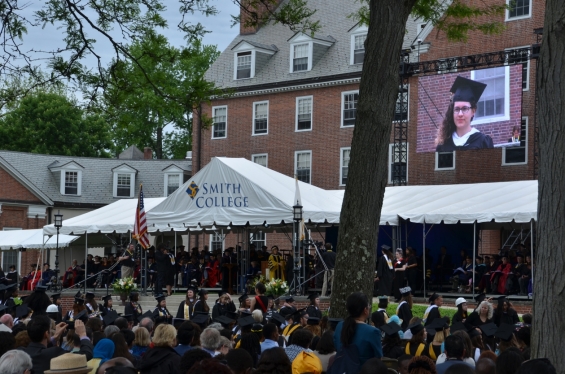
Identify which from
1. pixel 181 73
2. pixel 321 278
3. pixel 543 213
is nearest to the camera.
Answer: pixel 543 213

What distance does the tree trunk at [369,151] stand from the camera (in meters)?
11.7

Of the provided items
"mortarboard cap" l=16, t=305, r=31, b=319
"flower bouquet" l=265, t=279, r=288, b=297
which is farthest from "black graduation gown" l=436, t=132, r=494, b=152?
"mortarboard cap" l=16, t=305, r=31, b=319

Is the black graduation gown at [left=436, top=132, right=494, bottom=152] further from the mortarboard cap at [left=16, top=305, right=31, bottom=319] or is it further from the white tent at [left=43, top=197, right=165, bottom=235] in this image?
the mortarboard cap at [left=16, top=305, right=31, bottom=319]

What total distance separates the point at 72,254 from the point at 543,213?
143 feet

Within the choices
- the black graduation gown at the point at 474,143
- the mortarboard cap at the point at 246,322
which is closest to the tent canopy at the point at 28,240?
the black graduation gown at the point at 474,143

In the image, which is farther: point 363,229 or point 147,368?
point 363,229

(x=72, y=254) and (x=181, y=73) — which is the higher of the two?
(x=181, y=73)

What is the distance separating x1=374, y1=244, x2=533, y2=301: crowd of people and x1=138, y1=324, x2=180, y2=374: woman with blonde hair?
59.9 feet

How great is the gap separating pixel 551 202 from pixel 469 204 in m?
20.3

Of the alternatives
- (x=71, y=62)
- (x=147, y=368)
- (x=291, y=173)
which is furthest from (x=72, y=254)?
(x=147, y=368)

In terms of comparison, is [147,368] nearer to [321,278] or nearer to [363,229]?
[363,229]

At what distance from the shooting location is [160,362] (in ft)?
28.3

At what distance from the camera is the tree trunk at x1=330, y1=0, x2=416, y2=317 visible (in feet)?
38.5

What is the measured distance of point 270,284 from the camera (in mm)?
26281
